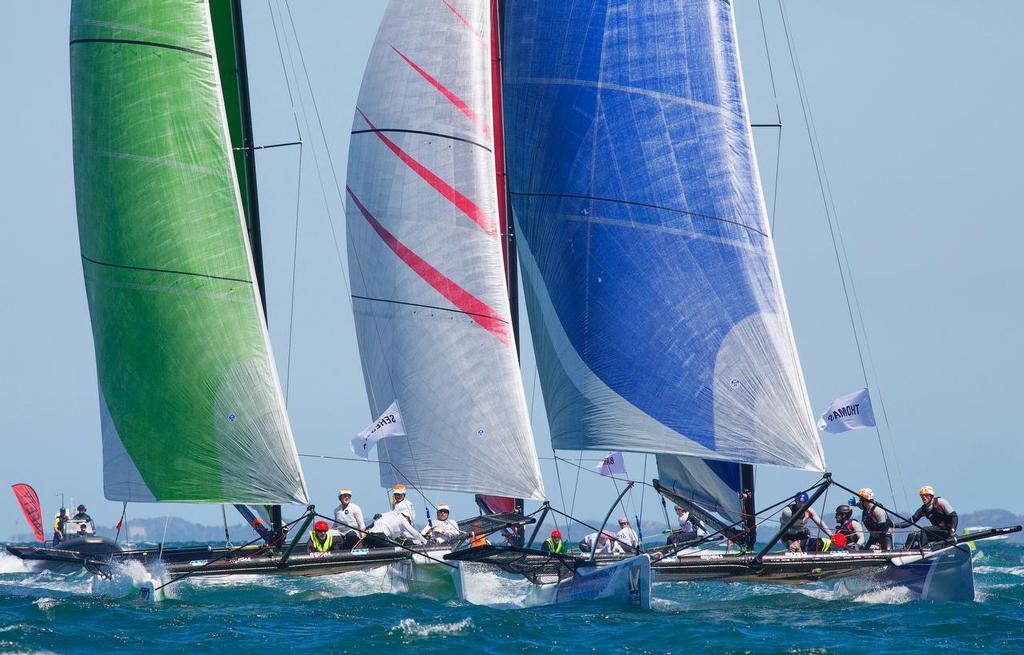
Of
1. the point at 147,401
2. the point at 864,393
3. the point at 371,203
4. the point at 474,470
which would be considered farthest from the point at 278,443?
the point at 864,393

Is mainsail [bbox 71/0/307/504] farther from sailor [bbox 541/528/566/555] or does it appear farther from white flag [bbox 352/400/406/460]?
sailor [bbox 541/528/566/555]

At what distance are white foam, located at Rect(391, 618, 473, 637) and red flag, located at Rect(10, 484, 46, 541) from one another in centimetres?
1606

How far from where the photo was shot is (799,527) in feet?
82.0

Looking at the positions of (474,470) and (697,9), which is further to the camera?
(474,470)

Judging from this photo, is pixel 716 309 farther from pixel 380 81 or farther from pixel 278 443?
pixel 380 81

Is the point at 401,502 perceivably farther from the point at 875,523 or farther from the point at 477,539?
the point at 875,523

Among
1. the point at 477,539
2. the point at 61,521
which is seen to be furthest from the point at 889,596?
the point at 61,521

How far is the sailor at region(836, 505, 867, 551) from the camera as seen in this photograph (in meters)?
24.6

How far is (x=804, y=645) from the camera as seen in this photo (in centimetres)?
1928

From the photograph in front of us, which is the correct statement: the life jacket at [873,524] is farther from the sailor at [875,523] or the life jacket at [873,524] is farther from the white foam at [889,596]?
the white foam at [889,596]

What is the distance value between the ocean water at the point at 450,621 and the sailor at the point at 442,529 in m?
1.68

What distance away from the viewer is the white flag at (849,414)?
2303 centimetres

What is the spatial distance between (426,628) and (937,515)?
26.9 feet

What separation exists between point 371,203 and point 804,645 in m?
13.4
